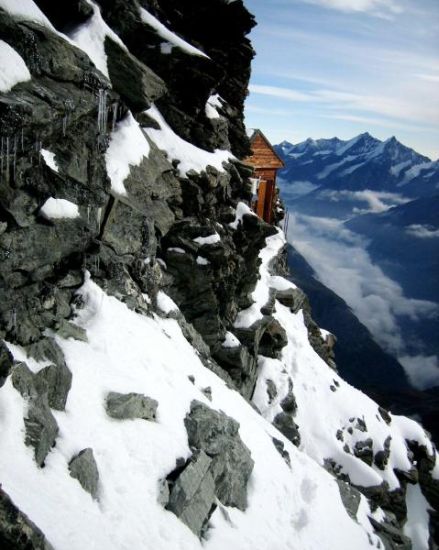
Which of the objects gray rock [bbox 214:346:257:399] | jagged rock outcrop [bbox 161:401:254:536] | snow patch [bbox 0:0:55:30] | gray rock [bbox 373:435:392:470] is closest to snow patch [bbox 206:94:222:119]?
gray rock [bbox 214:346:257:399]

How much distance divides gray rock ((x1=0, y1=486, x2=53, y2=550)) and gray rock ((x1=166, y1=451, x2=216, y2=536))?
4.38m

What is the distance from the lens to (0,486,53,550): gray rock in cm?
600

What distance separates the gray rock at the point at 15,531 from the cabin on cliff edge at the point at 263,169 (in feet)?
133

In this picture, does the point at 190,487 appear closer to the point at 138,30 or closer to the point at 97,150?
the point at 97,150

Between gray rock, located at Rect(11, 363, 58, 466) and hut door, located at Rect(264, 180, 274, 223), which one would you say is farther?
hut door, located at Rect(264, 180, 274, 223)

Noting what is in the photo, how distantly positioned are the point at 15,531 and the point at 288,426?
81.2ft

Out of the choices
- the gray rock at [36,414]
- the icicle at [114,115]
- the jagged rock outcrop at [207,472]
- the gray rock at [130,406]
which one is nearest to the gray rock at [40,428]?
the gray rock at [36,414]

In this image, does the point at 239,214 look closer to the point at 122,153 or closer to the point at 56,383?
the point at 122,153

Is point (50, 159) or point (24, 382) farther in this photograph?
point (50, 159)

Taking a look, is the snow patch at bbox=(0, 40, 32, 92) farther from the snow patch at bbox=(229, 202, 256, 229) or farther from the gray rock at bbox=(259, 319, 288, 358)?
the gray rock at bbox=(259, 319, 288, 358)

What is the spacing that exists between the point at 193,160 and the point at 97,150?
1007 cm

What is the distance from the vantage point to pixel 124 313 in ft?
49.0

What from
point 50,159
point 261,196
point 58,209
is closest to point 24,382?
point 58,209

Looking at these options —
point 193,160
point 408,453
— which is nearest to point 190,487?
point 193,160
